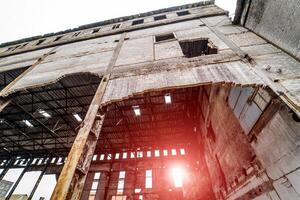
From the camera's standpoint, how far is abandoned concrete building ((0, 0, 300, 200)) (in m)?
4.20

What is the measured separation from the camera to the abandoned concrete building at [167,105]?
165 inches

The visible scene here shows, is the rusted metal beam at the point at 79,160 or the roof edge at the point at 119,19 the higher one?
the roof edge at the point at 119,19

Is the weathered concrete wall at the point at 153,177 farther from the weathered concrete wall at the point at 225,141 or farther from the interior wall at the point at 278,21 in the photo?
the interior wall at the point at 278,21

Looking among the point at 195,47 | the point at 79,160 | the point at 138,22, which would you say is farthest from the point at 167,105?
the point at 79,160

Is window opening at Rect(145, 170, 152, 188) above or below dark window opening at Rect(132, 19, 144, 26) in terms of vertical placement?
below

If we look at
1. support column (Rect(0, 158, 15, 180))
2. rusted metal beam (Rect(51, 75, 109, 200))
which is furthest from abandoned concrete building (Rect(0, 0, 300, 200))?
support column (Rect(0, 158, 15, 180))

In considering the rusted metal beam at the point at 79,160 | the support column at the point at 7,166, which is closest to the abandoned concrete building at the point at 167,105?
the rusted metal beam at the point at 79,160

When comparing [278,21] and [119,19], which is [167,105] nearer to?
[119,19]

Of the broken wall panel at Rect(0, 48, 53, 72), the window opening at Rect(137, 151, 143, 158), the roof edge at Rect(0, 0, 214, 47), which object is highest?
the roof edge at Rect(0, 0, 214, 47)

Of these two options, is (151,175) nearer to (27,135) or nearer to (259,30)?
(27,135)

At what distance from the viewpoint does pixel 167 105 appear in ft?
37.2

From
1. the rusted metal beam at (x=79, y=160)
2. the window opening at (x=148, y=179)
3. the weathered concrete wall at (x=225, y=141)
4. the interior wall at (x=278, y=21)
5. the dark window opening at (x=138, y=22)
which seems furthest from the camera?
the window opening at (x=148, y=179)

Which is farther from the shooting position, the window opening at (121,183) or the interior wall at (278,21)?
the window opening at (121,183)

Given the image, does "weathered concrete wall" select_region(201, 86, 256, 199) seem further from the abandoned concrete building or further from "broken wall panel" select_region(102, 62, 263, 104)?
"broken wall panel" select_region(102, 62, 263, 104)
